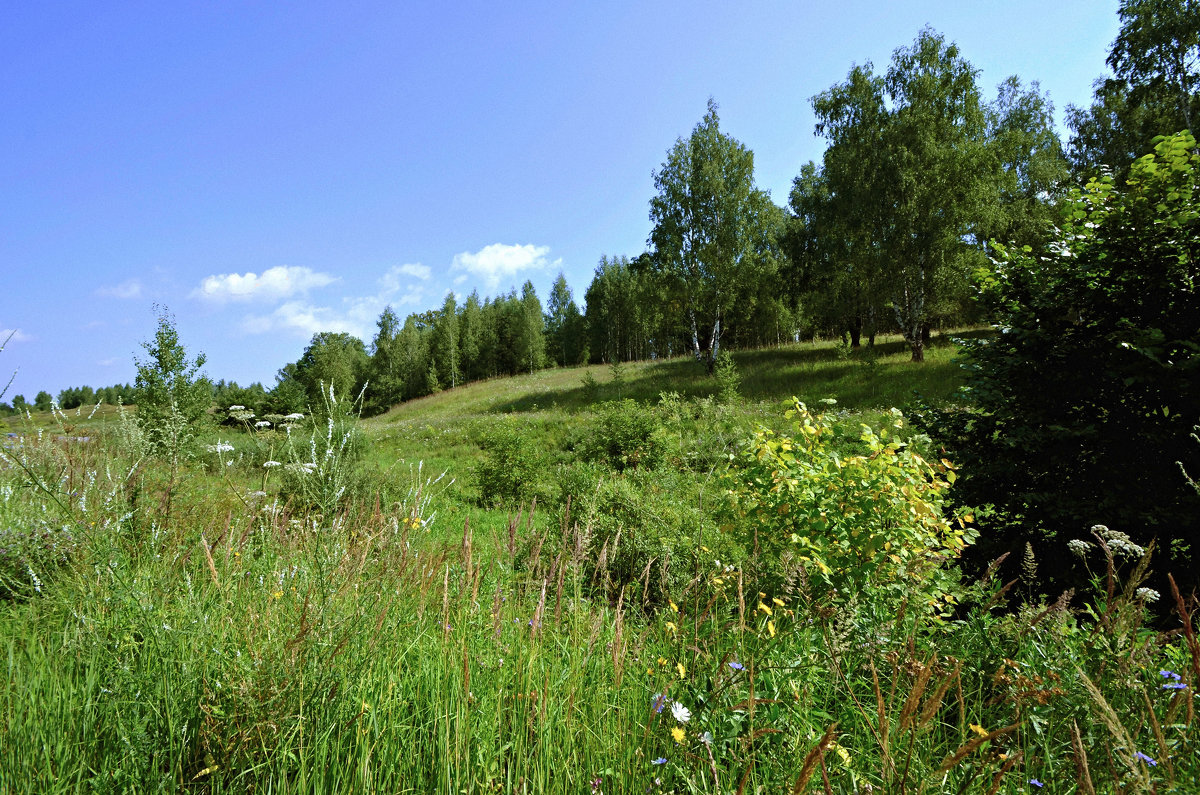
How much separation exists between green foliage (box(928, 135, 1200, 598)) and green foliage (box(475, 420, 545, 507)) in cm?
701

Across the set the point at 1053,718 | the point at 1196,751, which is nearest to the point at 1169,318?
the point at 1053,718

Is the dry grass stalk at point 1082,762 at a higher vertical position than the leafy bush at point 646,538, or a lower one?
higher

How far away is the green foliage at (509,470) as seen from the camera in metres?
9.76

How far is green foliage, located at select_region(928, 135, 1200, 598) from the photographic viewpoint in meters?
3.52

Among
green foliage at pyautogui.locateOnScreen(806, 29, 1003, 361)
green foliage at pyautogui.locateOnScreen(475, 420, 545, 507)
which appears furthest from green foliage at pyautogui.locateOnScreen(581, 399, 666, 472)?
green foliage at pyautogui.locateOnScreen(806, 29, 1003, 361)

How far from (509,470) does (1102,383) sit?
27.5 ft

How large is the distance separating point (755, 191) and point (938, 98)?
7277 millimetres

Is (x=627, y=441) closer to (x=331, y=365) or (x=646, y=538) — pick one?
(x=646, y=538)

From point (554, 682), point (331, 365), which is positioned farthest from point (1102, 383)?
point (331, 365)

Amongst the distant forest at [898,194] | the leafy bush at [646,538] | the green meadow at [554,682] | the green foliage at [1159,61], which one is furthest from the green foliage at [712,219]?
the green meadow at [554,682]

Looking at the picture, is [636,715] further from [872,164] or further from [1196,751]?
[872,164]

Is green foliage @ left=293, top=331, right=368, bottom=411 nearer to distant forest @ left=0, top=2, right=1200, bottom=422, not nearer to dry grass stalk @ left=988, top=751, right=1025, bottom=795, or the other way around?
distant forest @ left=0, top=2, right=1200, bottom=422

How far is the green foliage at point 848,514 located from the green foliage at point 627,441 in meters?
6.10

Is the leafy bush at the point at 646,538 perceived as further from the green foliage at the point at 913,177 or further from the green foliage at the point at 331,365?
the green foliage at the point at 331,365
